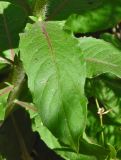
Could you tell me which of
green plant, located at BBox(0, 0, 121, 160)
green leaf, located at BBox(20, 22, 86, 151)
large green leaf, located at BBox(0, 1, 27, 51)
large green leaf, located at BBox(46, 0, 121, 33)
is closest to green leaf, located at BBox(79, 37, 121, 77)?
green plant, located at BBox(0, 0, 121, 160)

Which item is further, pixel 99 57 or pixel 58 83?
pixel 99 57

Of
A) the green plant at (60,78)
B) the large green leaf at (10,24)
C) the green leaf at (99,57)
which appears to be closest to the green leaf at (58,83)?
the green plant at (60,78)

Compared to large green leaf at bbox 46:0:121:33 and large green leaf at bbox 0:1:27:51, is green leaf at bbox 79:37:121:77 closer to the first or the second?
large green leaf at bbox 46:0:121:33

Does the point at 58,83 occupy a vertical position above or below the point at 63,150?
above

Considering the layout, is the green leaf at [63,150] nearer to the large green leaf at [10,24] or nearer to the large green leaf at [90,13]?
the large green leaf at [10,24]

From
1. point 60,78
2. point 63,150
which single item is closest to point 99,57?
point 60,78

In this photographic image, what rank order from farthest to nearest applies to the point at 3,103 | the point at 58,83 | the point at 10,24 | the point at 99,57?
the point at 10,24
the point at 3,103
the point at 99,57
the point at 58,83

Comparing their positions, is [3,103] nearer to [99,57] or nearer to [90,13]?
[99,57]
